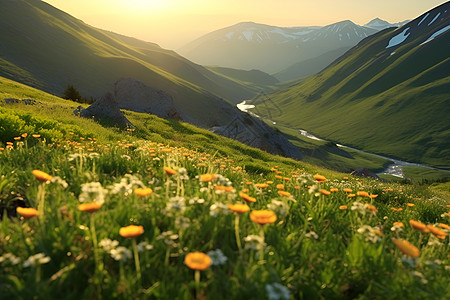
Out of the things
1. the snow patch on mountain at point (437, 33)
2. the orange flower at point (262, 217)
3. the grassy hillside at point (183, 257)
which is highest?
the snow patch on mountain at point (437, 33)

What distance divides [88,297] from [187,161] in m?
4.71

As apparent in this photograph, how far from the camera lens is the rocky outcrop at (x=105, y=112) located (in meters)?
21.9

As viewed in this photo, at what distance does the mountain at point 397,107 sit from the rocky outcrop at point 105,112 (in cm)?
11851

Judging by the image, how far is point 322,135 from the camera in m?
144

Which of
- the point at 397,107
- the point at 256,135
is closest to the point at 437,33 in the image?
the point at 397,107

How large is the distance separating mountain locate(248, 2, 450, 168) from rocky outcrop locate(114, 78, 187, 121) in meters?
107

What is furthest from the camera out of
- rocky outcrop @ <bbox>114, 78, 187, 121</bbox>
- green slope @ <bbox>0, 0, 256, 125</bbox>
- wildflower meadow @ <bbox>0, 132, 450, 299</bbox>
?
green slope @ <bbox>0, 0, 256, 125</bbox>

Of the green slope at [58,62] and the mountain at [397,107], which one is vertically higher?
the mountain at [397,107]

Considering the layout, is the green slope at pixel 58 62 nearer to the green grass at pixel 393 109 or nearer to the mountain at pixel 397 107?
the green grass at pixel 393 109

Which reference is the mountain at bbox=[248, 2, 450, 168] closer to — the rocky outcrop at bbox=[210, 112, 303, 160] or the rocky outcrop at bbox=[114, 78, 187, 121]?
the rocky outcrop at bbox=[210, 112, 303, 160]

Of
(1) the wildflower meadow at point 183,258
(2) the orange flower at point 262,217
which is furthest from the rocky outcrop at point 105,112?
(2) the orange flower at point 262,217

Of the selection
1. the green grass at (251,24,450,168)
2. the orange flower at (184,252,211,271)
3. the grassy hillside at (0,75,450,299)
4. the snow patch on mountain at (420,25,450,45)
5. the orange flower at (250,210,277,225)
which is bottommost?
the grassy hillside at (0,75,450,299)

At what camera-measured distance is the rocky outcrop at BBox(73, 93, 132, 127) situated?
21.9 metres

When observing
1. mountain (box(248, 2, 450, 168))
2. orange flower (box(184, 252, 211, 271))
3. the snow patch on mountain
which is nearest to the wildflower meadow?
orange flower (box(184, 252, 211, 271))
